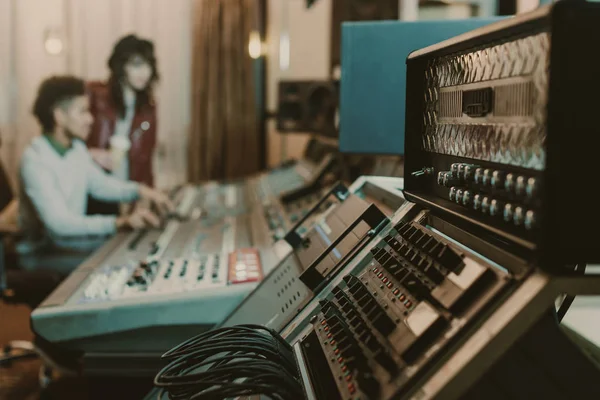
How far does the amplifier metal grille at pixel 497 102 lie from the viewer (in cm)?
68

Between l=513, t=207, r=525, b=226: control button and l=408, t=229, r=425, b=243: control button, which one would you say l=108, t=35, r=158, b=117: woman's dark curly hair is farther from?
l=513, t=207, r=525, b=226: control button

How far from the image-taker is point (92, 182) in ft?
9.81

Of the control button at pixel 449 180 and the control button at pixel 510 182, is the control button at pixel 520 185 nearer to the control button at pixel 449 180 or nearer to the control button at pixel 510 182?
the control button at pixel 510 182

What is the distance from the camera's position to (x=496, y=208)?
31.0 inches

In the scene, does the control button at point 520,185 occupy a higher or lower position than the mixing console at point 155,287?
higher

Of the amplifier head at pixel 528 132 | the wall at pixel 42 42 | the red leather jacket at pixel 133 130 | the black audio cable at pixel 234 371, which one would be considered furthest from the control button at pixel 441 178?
the wall at pixel 42 42

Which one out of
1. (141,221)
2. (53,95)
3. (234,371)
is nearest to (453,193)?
(234,371)

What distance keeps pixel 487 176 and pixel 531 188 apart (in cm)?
13

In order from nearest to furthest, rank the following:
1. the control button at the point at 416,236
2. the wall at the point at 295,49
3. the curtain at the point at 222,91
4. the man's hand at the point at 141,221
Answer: the control button at the point at 416,236, the man's hand at the point at 141,221, the curtain at the point at 222,91, the wall at the point at 295,49

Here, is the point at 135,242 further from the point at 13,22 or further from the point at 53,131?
the point at 13,22

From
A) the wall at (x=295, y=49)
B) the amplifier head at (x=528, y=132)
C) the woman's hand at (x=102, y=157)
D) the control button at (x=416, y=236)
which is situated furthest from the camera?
the wall at (x=295, y=49)

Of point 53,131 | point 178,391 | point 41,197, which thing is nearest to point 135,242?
point 41,197

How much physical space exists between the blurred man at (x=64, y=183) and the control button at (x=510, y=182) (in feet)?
6.21

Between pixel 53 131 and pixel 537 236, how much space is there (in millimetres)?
2506
